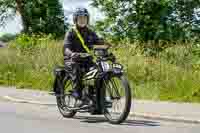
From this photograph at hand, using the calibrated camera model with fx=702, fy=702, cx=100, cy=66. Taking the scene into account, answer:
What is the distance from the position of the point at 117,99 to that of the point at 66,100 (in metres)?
1.56

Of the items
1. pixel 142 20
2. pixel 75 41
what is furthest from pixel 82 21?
pixel 142 20

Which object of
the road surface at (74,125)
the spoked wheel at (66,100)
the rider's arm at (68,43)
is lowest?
the road surface at (74,125)

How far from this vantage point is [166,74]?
1789cm

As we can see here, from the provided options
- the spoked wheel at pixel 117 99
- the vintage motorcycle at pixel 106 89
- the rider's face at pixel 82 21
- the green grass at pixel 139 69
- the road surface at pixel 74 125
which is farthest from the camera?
the green grass at pixel 139 69

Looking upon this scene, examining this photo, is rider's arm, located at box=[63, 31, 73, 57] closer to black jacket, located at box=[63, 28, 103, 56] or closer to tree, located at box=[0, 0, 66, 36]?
black jacket, located at box=[63, 28, 103, 56]

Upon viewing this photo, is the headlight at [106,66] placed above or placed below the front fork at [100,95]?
above

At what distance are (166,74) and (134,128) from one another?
6784mm

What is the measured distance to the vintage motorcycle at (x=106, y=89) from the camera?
11453 millimetres

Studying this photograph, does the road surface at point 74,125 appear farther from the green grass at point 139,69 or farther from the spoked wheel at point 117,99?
the green grass at point 139,69

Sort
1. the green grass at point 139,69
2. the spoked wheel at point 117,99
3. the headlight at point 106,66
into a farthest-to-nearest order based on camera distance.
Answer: the green grass at point 139,69 → the headlight at point 106,66 → the spoked wheel at point 117,99

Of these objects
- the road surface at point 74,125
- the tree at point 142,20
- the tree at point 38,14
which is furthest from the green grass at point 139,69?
the tree at point 38,14

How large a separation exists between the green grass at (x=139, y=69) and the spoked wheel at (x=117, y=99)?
3.56m

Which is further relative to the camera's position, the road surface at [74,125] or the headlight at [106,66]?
the headlight at [106,66]

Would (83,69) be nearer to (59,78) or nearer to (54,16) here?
(59,78)
